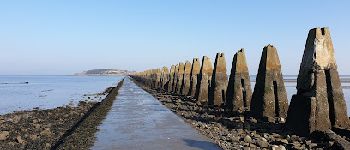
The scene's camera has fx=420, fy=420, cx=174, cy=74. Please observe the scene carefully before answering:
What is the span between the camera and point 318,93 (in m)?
10.5

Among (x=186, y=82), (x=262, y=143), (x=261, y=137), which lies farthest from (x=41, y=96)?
(x=262, y=143)

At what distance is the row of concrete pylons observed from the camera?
1045 centimetres

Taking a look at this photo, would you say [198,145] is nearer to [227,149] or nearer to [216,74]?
[227,149]

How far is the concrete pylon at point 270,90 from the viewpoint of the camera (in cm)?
1358

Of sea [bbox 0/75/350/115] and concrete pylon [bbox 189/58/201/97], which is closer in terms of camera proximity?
concrete pylon [bbox 189/58/201/97]

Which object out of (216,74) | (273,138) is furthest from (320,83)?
(216,74)

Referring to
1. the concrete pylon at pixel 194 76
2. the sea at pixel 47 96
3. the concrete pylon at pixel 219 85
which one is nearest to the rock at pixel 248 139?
the concrete pylon at pixel 219 85

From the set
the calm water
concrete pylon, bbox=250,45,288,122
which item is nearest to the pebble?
concrete pylon, bbox=250,45,288,122

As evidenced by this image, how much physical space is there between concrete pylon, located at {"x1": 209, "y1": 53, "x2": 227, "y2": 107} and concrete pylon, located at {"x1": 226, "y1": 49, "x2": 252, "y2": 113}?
8.57 feet

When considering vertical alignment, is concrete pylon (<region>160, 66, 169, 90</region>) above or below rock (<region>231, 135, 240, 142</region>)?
above

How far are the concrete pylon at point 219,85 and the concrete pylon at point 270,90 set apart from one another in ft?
19.2

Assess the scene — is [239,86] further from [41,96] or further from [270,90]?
[41,96]

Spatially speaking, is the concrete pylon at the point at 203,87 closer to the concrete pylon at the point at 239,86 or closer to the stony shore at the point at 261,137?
the concrete pylon at the point at 239,86

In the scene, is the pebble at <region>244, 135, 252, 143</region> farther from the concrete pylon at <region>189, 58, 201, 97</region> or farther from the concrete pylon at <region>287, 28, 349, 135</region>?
the concrete pylon at <region>189, 58, 201, 97</region>
